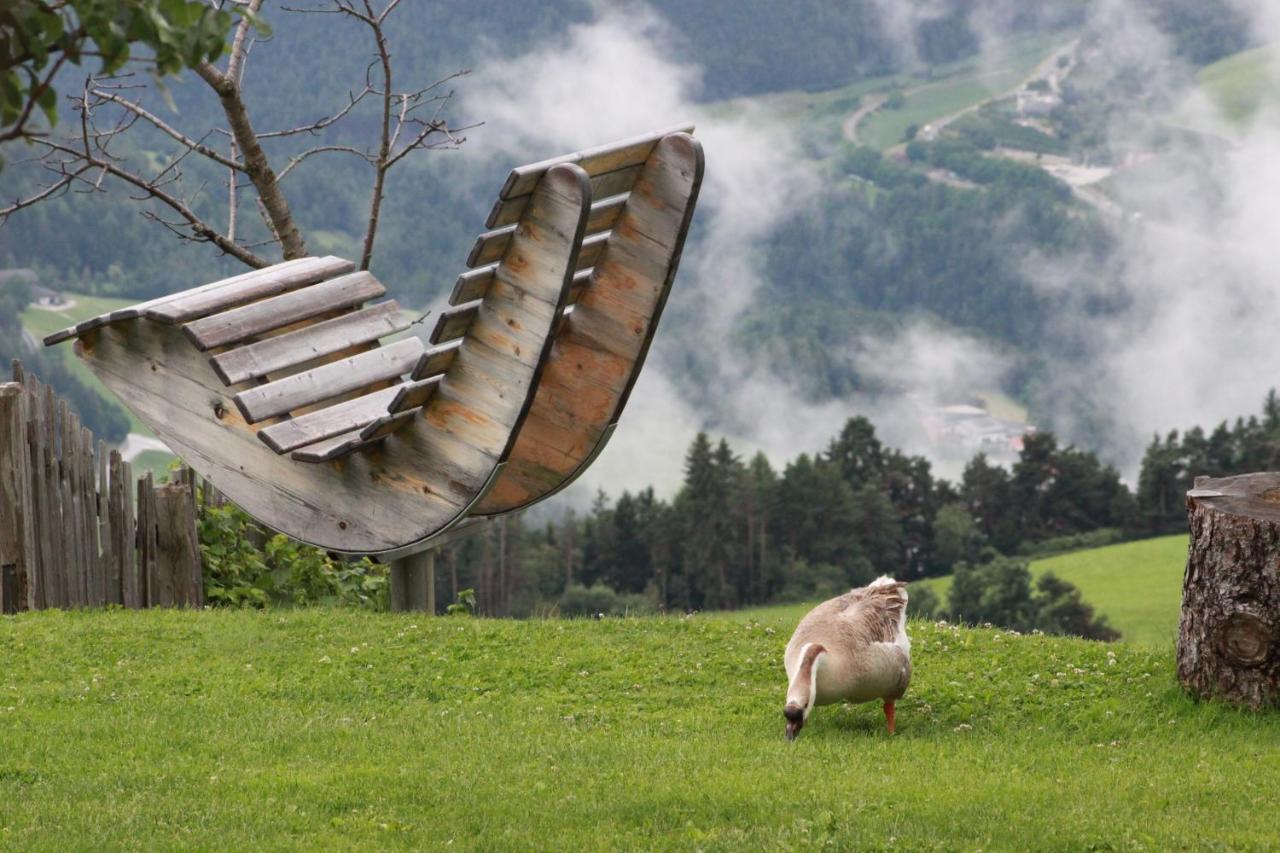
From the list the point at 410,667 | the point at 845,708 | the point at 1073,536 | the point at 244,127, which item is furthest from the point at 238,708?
the point at 1073,536

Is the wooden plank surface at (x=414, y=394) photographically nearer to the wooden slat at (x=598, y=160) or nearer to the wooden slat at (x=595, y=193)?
the wooden slat at (x=595, y=193)

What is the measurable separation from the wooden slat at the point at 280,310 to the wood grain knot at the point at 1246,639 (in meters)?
5.11

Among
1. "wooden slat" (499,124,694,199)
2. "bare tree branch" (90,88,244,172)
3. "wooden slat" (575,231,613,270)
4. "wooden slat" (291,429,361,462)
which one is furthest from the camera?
"bare tree branch" (90,88,244,172)

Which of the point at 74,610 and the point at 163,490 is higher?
the point at 163,490

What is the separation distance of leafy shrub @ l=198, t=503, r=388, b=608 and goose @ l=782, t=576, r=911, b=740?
487 centimetres

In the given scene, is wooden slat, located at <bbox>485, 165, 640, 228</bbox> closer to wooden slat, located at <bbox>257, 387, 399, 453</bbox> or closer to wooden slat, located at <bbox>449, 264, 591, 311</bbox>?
wooden slat, located at <bbox>449, 264, 591, 311</bbox>

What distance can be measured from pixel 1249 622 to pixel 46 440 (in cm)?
759

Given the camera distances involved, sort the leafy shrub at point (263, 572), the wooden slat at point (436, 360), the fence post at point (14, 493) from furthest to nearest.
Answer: the leafy shrub at point (263, 572) → the fence post at point (14, 493) → the wooden slat at point (436, 360)

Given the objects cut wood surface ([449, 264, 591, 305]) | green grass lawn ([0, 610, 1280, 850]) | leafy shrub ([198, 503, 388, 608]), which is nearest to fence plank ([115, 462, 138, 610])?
leafy shrub ([198, 503, 388, 608])

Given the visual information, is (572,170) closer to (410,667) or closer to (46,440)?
(410,667)

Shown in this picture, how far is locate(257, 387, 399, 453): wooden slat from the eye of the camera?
8.16 metres

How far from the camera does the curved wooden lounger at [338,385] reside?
725 cm

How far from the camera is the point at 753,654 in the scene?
8922mm

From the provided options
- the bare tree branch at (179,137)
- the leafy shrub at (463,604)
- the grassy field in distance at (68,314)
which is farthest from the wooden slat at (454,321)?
the grassy field in distance at (68,314)
